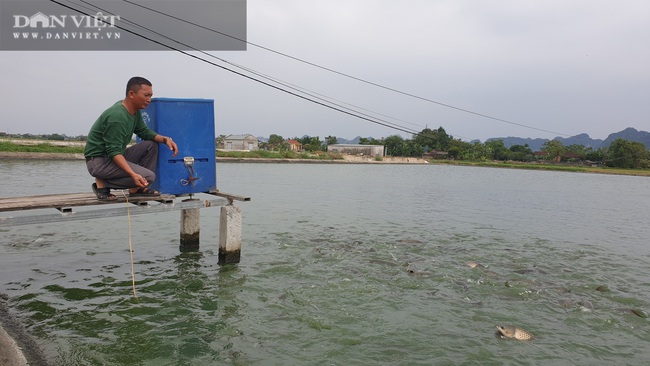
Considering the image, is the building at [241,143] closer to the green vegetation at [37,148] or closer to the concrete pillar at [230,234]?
the green vegetation at [37,148]

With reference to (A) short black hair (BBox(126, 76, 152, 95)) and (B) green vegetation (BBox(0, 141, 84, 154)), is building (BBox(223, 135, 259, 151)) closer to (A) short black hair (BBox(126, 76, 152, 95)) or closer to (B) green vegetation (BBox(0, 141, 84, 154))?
(B) green vegetation (BBox(0, 141, 84, 154))

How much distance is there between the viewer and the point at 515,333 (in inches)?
259

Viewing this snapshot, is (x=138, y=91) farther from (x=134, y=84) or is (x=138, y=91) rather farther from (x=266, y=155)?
(x=266, y=155)

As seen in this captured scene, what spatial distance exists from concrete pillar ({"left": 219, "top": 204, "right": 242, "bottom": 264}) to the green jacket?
2.79 metres

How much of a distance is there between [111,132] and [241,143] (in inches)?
4182

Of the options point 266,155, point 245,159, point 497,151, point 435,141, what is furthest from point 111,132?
point 435,141

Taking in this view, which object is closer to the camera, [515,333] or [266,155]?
[515,333]

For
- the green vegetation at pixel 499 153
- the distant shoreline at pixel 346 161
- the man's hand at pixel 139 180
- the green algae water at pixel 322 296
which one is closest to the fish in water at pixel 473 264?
the green algae water at pixel 322 296

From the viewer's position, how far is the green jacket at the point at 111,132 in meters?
6.50

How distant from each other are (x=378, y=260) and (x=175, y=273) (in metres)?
4.91

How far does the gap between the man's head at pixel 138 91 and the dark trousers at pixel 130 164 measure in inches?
34.7

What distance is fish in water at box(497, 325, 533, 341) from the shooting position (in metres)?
6.55

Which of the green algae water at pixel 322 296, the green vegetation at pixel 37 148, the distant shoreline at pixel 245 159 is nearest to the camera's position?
the green algae water at pixel 322 296

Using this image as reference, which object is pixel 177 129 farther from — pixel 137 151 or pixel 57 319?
pixel 57 319
